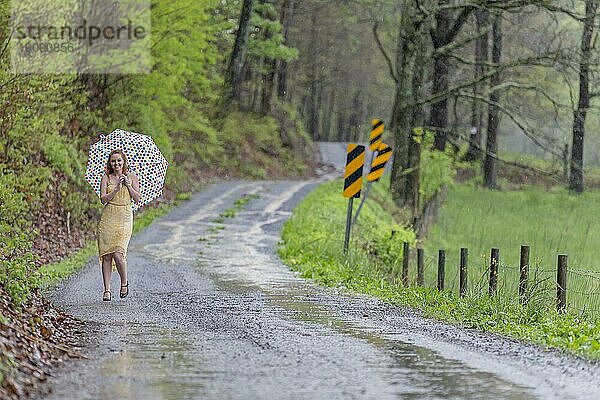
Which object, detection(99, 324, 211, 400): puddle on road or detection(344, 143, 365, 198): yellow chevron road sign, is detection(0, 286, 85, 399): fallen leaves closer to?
detection(99, 324, 211, 400): puddle on road

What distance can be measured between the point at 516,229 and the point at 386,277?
49.9ft

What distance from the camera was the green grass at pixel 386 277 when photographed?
1078cm

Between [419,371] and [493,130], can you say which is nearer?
[419,371]

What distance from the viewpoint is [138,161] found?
553 inches

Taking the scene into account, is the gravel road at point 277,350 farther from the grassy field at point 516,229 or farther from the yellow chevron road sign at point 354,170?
the grassy field at point 516,229

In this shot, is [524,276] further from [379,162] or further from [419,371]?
[379,162]

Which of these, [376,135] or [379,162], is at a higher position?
[376,135]

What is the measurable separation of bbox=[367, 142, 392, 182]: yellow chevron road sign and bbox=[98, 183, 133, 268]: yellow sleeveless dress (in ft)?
28.1

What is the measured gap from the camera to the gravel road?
7.38 m

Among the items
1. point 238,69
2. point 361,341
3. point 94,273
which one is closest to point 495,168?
point 238,69

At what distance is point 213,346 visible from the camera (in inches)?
372

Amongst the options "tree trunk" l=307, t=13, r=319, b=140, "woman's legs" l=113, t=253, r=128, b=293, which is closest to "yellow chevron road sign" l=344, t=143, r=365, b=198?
"woman's legs" l=113, t=253, r=128, b=293

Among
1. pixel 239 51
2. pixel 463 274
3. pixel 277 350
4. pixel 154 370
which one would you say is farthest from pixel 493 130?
pixel 154 370

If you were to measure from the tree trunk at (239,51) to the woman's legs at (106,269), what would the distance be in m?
33.0
